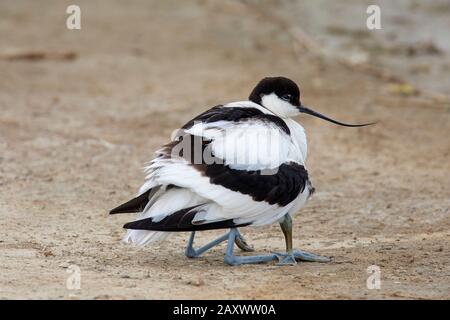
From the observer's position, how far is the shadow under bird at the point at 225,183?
6.09 m

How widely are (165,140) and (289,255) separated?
401 centimetres

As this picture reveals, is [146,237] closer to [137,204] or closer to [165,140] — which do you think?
[137,204]

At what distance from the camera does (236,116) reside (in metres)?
6.45

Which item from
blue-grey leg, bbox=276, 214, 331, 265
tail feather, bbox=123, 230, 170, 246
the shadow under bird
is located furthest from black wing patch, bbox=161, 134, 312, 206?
tail feather, bbox=123, 230, 170, 246

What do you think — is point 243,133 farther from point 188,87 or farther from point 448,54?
point 448,54

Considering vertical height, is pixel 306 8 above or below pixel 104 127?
above

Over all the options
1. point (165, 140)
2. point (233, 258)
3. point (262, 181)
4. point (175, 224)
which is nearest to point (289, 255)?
point (233, 258)

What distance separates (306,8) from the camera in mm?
16156

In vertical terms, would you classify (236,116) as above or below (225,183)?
above

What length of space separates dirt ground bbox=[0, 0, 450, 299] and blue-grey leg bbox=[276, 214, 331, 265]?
75 mm

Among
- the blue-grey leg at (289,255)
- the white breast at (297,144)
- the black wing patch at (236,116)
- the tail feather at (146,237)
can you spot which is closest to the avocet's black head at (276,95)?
the white breast at (297,144)
